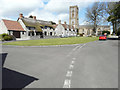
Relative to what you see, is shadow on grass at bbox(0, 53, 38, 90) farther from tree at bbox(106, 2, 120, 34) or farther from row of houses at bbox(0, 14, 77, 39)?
row of houses at bbox(0, 14, 77, 39)

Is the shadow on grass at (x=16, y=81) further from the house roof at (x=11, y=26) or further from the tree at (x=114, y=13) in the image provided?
the house roof at (x=11, y=26)

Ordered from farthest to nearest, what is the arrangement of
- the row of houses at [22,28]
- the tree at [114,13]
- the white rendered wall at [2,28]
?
the row of houses at [22,28]
the white rendered wall at [2,28]
the tree at [114,13]

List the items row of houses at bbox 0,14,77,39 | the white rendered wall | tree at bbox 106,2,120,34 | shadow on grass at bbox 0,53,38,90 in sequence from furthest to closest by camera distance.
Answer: row of houses at bbox 0,14,77,39 → the white rendered wall → tree at bbox 106,2,120,34 → shadow on grass at bbox 0,53,38,90

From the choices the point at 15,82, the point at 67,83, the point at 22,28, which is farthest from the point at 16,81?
the point at 22,28

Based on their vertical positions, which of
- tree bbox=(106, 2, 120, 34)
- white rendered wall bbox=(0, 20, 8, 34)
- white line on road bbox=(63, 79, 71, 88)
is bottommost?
white line on road bbox=(63, 79, 71, 88)

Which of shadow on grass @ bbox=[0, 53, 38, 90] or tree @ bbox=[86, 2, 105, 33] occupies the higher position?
tree @ bbox=[86, 2, 105, 33]

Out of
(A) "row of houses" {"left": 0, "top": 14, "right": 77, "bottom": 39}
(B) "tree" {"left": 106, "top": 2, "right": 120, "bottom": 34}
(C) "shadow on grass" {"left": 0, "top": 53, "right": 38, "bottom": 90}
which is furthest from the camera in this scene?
(A) "row of houses" {"left": 0, "top": 14, "right": 77, "bottom": 39}

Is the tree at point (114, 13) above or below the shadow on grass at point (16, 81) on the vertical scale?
above

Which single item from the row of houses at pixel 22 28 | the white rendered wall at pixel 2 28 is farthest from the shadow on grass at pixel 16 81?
the white rendered wall at pixel 2 28

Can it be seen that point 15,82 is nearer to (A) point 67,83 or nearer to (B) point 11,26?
(A) point 67,83

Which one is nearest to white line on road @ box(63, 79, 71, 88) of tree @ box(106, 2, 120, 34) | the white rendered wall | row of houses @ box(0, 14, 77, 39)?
tree @ box(106, 2, 120, 34)

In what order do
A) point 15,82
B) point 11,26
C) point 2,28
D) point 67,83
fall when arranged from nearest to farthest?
point 67,83, point 15,82, point 2,28, point 11,26

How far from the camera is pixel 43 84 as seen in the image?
3213 millimetres

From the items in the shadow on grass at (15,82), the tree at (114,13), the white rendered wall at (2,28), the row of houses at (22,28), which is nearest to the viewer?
the shadow on grass at (15,82)
